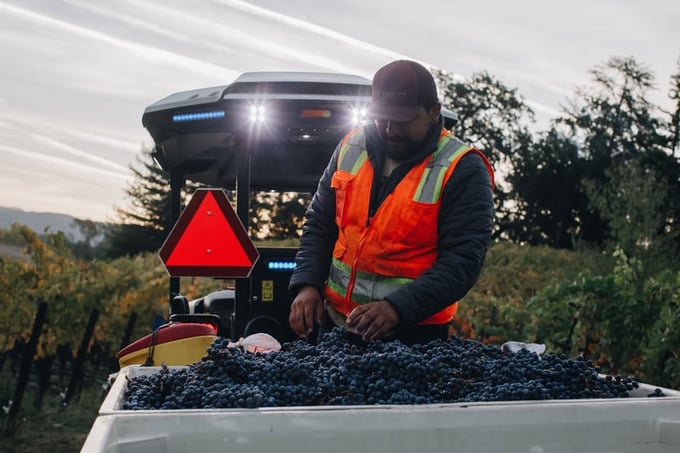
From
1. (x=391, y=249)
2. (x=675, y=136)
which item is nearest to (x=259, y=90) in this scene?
(x=391, y=249)

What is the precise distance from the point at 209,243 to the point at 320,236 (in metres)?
1.85

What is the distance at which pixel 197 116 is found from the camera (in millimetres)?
5711

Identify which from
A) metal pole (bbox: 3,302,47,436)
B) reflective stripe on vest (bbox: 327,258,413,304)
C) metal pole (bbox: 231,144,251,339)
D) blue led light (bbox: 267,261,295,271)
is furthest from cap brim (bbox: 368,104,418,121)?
metal pole (bbox: 3,302,47,436)

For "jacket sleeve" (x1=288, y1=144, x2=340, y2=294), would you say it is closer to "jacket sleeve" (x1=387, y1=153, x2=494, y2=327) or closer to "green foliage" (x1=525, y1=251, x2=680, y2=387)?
"jacket sleeve" (x1=387, y1=153, x2=494, y2=327)

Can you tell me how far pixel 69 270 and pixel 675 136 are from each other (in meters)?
33.7

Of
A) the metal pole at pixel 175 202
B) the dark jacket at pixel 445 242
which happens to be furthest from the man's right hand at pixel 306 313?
the metal pole at pixel 175 202

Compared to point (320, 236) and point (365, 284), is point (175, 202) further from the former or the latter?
point (365, 284)

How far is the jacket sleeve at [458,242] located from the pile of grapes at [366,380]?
2.06ft

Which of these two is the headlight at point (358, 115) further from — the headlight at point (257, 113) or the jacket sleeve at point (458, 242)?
the jacket sleeve at point (458, 242)

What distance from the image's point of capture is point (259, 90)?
5586mm

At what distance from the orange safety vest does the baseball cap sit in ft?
0.68

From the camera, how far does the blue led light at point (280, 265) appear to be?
6.06 metres

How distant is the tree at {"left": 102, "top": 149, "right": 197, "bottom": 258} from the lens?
2202 inches

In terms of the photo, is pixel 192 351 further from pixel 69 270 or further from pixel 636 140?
pixel 636 140
